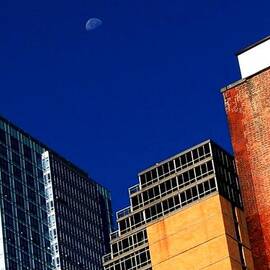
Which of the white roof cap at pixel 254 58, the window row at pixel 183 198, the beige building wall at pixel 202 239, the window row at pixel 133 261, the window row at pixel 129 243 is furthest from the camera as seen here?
the window row at pixel 129 243

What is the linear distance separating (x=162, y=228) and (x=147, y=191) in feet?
24.1

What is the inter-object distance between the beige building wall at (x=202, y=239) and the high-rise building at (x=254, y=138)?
6.35 feet

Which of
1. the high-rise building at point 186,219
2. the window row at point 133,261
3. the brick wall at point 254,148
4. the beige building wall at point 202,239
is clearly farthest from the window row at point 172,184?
the window row at point 133,261

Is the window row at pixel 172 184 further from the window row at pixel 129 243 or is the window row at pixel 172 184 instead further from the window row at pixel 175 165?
the window row at pixel 129 243

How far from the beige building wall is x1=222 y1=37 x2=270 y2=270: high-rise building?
6.35ft

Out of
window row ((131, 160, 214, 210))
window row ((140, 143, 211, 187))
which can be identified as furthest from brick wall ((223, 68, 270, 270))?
window row ((140, 143, 211, 187))

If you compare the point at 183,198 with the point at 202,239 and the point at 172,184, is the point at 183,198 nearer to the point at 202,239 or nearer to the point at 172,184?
the point at 172,184

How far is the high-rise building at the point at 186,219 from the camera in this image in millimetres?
135750

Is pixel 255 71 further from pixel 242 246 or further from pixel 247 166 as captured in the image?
pixel 242 246

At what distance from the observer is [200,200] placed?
13950 centimetres

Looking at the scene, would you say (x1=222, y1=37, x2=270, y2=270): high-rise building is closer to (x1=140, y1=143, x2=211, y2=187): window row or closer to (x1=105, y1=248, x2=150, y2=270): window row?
(x1=140, y1=143, x2=211, y2=187): window row

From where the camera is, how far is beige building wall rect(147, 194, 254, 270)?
442 ft

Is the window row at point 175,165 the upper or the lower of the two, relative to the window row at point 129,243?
upper

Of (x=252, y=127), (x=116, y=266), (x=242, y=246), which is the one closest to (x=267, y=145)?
(x=252, y=127)
